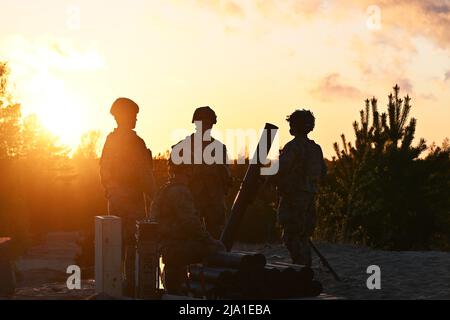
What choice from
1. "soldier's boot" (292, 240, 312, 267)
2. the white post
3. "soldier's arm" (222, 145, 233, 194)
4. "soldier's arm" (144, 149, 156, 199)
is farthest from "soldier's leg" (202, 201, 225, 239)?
the white post

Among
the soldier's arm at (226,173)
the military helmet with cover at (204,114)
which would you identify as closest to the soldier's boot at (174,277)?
the soldier's arm at (226,173)

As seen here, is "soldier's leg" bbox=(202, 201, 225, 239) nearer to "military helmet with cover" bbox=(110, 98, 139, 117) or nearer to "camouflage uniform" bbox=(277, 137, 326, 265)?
"camouflage uniform" bbox=(277, 137, 326, 265)

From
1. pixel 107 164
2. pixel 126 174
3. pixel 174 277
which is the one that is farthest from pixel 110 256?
pixel 107 164

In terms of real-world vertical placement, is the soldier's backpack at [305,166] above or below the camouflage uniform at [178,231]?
above

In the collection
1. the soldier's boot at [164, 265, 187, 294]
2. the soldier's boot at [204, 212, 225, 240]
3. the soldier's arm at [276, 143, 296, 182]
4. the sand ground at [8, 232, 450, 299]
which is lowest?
the sand ground at [8, 232, 450, 299]

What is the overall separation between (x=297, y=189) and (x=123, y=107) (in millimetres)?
2424

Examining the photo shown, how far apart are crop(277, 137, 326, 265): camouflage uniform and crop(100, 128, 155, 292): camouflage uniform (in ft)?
5.87

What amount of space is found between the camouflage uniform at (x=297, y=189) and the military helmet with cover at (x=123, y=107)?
207 centimetres

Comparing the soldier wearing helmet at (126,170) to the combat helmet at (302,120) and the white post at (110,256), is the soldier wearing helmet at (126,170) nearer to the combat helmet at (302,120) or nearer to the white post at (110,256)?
the white post at (110,256)

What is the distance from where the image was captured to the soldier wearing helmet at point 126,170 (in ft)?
27.4

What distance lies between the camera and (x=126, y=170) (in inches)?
332

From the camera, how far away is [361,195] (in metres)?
19.8

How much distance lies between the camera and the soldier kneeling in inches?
299
